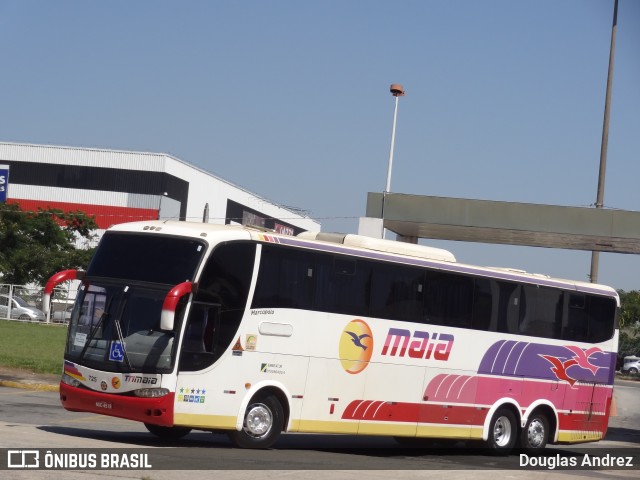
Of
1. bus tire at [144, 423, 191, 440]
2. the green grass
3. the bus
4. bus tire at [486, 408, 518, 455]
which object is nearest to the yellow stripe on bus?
the bus

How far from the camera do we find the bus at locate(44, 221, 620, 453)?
15859 mm

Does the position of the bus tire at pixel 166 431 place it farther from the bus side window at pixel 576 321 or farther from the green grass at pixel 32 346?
the green grass at pixel 32 346

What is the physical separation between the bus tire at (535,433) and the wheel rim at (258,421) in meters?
6.37

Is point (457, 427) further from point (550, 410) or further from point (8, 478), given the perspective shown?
point (8, 478)

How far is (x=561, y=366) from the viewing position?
2184 centimetres

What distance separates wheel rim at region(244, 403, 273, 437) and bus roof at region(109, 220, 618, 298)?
254cm

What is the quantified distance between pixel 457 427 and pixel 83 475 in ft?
32.6

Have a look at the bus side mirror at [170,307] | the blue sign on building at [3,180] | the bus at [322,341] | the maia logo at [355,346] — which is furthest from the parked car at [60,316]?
the bus side mirror at [170,307]

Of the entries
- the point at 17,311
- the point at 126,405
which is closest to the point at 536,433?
the point at 126,405

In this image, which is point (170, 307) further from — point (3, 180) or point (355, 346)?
point (3, 180)

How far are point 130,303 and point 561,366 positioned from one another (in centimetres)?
963

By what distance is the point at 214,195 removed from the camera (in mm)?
96312

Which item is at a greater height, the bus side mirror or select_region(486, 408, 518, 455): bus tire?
the bus side mirror

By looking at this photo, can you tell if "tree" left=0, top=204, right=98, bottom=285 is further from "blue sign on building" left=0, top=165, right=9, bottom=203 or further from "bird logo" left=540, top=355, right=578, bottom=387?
"bird logo" left=540, top=355, right=578, bottom=387
